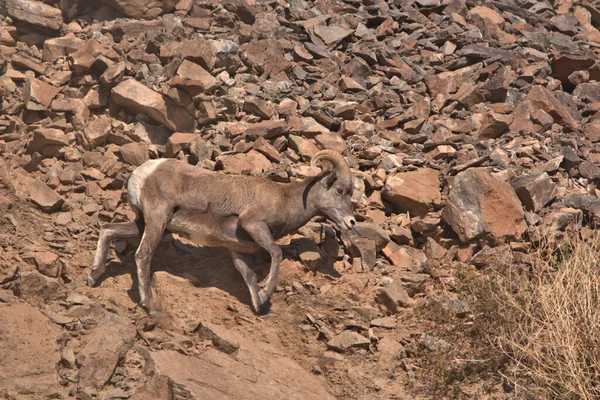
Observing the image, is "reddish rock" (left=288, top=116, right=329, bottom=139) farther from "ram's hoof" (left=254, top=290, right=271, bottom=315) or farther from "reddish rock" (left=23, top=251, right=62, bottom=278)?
"reddish rock" (left=23, top=251, right=62, bottom=278)

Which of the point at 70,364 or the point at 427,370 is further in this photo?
the point at 427,370

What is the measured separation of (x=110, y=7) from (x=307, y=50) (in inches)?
153

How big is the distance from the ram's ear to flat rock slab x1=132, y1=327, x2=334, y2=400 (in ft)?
8.36

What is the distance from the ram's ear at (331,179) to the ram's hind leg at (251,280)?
1.52m

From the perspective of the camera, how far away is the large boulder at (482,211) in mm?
10359

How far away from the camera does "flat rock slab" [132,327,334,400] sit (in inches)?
287

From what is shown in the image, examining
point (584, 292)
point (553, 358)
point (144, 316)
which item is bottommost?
point (144, 316)

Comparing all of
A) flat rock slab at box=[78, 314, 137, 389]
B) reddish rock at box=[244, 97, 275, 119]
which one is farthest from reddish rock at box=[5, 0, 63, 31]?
flat rock slab at box=[78, 314, 137, 389]

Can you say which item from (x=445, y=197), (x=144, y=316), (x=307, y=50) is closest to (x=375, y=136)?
(x=445, y=197)

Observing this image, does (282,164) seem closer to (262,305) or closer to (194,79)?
(194,79)

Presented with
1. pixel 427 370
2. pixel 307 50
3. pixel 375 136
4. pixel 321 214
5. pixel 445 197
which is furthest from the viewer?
pixel 307 50

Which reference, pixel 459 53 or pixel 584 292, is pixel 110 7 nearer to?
pixel 459 53

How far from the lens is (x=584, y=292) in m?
7.79

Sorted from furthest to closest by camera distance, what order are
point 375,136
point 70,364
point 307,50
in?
1. point 307,50
2. point 375,136
3. point 70,364
